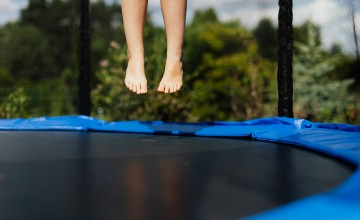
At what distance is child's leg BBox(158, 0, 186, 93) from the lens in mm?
1552

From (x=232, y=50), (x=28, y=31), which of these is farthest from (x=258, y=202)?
(x=28, y=31)

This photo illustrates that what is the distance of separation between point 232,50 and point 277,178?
368 cm

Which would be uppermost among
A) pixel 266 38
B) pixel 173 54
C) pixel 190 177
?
pixel 266 38

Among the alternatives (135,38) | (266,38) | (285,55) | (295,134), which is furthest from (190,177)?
(266,38)

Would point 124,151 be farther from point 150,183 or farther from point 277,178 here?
point 277,178

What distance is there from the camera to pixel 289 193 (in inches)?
27.7

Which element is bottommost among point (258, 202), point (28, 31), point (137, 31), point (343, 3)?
point (258, 202)

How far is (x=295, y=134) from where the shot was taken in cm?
151

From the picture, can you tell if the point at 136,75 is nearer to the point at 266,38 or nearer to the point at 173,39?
the point at 173,39

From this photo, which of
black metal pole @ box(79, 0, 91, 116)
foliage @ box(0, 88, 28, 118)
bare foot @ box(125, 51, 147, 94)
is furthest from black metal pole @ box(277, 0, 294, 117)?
foliage @ box(0, 88, 28, 118)

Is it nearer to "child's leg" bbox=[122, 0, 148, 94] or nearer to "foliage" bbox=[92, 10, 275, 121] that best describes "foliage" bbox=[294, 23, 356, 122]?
"foliage" bbox=[92, 10, 275, 121]

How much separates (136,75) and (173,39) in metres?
0.19

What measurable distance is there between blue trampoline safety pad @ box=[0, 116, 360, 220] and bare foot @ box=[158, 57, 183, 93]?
0.95 ft

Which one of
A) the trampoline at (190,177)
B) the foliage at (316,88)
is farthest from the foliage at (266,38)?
the trampoline at (190,177)
